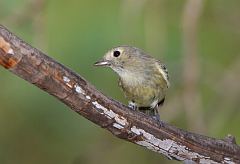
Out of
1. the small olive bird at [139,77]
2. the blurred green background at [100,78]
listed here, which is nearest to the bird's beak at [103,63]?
the small olive bird at [139,77]

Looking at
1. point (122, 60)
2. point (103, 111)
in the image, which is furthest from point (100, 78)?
point (103, 111)

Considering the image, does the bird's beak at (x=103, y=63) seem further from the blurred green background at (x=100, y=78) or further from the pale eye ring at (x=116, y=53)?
the blurred green background at (x=100, y=78)

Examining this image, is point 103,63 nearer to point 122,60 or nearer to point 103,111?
point 122,60

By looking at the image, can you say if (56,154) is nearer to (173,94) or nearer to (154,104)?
(173,94)

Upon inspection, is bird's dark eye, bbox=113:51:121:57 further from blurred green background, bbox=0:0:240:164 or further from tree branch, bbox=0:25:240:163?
tree branch, bbox=0:25:240:163

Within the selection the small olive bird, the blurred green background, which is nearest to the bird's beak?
the small olive bird
